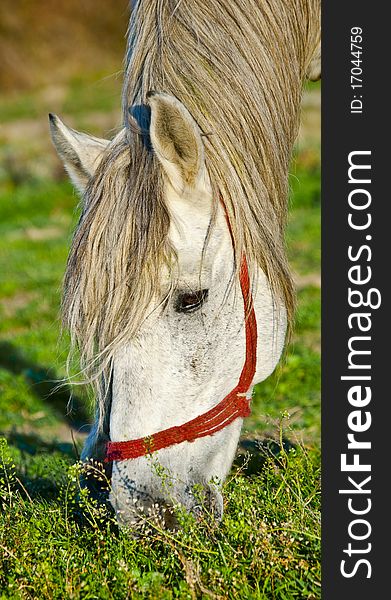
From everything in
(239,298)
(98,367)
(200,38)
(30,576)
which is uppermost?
(200,38)

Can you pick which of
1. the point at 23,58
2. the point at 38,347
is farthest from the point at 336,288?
the point at 23,58

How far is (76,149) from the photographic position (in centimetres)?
287

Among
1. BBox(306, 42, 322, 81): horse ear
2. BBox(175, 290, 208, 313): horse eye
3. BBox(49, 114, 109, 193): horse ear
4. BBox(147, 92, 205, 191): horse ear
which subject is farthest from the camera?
BBox(306, 42, 322, 81): horse ear

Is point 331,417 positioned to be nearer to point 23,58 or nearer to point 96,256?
point 96,256

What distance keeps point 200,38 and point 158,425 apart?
1.24 metres

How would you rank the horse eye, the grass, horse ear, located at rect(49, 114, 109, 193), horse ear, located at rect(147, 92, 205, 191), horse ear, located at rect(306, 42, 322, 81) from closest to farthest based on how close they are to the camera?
horse ear, located at rect(147, 92, 205, 191), the grass, the horse eye, horse ear, located at rect(49, 114, 109, 193), horse ear, located at rect(306, 42, 322, 81)

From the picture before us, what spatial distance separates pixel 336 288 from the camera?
2777 mm

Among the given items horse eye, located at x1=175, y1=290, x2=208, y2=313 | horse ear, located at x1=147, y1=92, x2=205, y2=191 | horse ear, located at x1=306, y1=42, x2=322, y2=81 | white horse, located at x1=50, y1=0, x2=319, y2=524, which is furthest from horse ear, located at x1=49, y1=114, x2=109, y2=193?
horse ear, located at x1=306, y1=42, x2=322, y2=81

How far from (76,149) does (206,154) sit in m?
0.50

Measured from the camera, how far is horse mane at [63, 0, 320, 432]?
2539mm

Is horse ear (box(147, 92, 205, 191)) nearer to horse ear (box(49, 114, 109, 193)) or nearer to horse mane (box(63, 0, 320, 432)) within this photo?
horse mane (box(63, 0, 320, 432))

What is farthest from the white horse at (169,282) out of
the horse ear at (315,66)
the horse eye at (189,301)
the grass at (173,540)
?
the horse ear at (315,66)

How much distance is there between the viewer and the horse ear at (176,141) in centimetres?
233

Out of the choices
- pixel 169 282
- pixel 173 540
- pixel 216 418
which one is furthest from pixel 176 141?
pixel 173 540
